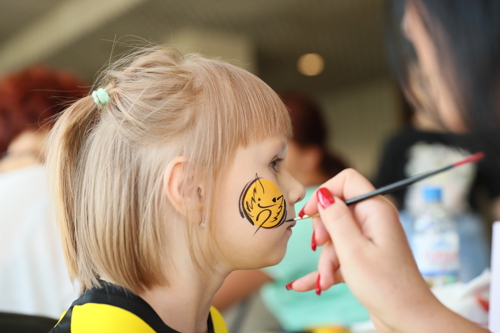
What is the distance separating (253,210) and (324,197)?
11 centimetres

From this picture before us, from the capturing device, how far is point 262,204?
696 mm

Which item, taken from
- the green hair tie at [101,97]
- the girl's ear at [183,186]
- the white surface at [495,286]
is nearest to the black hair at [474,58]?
the white surface at [495,286]

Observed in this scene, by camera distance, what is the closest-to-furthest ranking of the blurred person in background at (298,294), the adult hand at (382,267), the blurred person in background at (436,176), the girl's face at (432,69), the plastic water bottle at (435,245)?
the adult hand at (382,267), the girl's face at (432,69), the blurred person in background at (436,176), the plastic water bottle at (435,245), the blurred person in background at (298,294)

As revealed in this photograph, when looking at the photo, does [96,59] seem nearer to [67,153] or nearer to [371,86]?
[371,86]

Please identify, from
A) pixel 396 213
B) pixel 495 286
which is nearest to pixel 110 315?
pixel 396 213

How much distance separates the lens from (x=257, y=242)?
703 mm

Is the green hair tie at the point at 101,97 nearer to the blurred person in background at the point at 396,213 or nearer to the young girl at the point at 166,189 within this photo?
the young girl at the point at 166,189

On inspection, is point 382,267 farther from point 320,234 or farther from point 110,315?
point 110,315

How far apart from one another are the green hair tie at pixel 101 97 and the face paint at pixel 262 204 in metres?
0.25

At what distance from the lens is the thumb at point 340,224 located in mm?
578

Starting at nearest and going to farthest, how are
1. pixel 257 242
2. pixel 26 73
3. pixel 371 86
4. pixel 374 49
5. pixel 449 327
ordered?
pixel 449 327
pixel 257 242
pixel 26 73
pixel 374 49
pixel 371 86

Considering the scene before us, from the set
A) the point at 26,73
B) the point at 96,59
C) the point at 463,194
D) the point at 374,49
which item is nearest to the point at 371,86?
the point at 374,49

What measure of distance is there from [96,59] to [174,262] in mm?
5590

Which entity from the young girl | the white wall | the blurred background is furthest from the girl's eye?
the white wall
